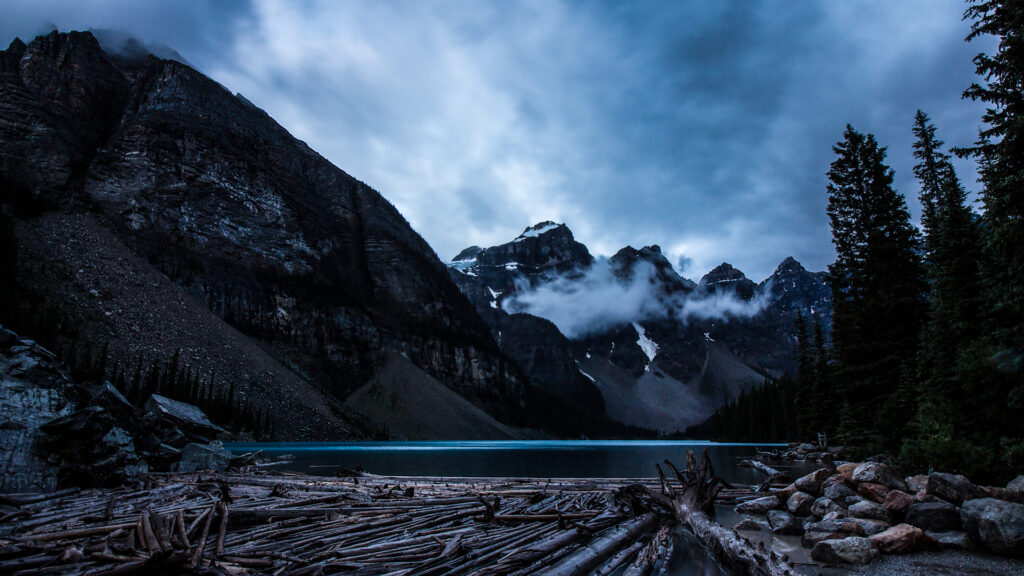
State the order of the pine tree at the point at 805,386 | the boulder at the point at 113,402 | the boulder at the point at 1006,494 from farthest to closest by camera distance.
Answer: the pine tree at the point at 805,386, the boulder at the point at 113,402, the boulder at the point at 1006,494

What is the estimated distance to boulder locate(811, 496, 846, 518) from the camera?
584 inches

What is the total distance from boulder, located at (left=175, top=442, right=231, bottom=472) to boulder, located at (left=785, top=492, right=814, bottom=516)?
86.6 feet

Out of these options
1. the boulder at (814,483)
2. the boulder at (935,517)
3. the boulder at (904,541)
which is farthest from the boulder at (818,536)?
the boulder at (814,483)

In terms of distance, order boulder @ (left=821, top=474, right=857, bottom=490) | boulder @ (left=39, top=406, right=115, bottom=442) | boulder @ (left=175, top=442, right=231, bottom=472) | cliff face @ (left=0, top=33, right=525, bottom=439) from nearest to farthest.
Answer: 1. boulder @ (left=39, top=406, right=115, bottom=442)
2. boulder @ (left=821, top=474, right=857, bottom=490)
3. boulder @ (left=175, top=442, right=231, bottom=472)
4. cliff face @ (left=0, top=33, right=525, bottom=439)

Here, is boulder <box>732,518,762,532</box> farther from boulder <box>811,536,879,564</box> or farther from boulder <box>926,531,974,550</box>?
boulder <box>926,531,974,550</box>

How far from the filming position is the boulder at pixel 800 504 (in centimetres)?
1661

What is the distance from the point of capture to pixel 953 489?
12812mm

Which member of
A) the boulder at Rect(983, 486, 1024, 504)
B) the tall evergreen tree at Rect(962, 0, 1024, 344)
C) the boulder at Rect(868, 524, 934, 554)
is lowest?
the boulder at Rect(868, 524, 934, 554)

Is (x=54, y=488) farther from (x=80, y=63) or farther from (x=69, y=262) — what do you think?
(x=80, y=63)

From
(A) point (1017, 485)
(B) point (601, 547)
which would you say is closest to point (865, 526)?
(A) point (1017, 485)

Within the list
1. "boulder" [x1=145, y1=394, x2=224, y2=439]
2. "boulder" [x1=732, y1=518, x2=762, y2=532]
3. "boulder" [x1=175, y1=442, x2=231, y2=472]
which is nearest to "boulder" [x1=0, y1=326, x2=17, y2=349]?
"boulder" [x1=175, y1=442, x2=231, y2=472]

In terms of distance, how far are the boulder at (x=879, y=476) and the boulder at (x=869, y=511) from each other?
179cm

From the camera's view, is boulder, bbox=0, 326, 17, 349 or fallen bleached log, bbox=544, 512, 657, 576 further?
boulder, bbox=0, 326, 17, 349

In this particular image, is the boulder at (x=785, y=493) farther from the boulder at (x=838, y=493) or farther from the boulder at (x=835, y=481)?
the boulder at (x=838, y=493)
